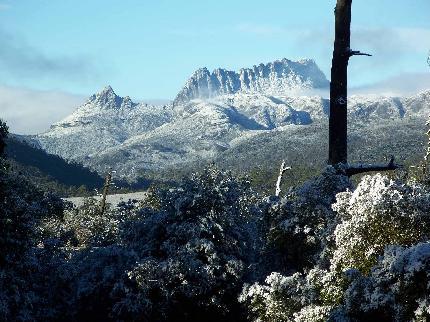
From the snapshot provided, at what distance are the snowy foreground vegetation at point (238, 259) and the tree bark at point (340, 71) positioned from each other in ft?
3.07

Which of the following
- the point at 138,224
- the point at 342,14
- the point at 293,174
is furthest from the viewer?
the point at 293,174

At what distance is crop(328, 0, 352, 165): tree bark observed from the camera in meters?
9.27

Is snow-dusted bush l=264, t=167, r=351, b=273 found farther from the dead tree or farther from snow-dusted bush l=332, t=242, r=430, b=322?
snow-dusted bush l=332, t=242, r=430, b=322

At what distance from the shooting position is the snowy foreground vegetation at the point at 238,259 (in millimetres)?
7836

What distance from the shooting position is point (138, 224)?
14.9 m

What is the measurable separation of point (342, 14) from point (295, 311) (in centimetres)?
505

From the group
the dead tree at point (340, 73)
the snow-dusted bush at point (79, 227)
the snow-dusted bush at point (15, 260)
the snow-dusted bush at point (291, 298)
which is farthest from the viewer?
the snow-dusted bush at point (79, 227)

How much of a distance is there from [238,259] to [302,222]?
3.73 meters

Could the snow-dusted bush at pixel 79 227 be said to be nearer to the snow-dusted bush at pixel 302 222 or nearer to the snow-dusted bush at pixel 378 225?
the snow-dusted bush at pixel 302 222

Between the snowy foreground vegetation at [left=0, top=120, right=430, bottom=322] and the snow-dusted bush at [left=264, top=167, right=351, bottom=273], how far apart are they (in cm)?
2

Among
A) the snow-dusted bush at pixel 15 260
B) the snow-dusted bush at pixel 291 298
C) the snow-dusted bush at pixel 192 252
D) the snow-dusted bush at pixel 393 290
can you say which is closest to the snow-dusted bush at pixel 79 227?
the snow-dusted bush at pixel 15 260

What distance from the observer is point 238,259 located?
1417 cm

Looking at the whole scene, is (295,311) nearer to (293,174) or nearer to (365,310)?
(365,310)

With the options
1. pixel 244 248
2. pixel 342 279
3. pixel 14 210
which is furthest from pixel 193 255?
pixel 342 279
